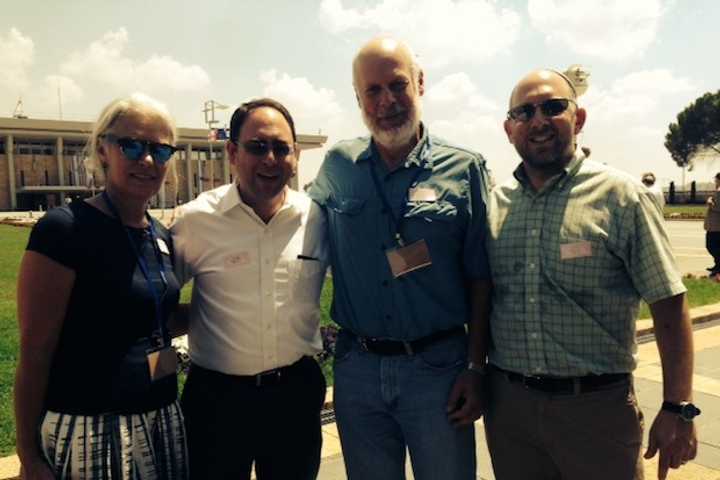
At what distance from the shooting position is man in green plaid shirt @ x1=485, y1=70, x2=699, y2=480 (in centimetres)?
235

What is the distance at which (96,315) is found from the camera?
84.4 inches

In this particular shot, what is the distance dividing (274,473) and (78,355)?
105 cm

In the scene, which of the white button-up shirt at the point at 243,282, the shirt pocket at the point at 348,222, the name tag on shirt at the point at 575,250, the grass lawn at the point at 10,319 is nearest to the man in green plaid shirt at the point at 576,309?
the name tag on shirt at the point at 575,250

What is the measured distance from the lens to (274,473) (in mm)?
2701

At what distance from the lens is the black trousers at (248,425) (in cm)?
259

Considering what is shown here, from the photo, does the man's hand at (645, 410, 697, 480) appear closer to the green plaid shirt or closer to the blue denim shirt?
the green plaid shirt

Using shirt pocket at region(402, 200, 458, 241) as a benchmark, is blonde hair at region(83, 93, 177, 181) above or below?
above

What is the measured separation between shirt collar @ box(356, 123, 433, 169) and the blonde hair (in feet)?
2.80

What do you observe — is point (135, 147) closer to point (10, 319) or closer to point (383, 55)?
point (383, 55)

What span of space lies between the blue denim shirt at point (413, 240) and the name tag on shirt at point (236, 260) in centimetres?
41

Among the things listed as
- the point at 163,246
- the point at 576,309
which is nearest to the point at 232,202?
the point at 163,246

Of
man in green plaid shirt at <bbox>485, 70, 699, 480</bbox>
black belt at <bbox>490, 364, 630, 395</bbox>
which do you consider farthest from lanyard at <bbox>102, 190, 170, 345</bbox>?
black belt at <bbox>490, 364, 630, 395</bbox>

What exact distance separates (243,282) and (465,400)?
3.51ft

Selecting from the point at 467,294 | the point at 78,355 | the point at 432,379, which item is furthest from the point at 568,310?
the point at 78,355
